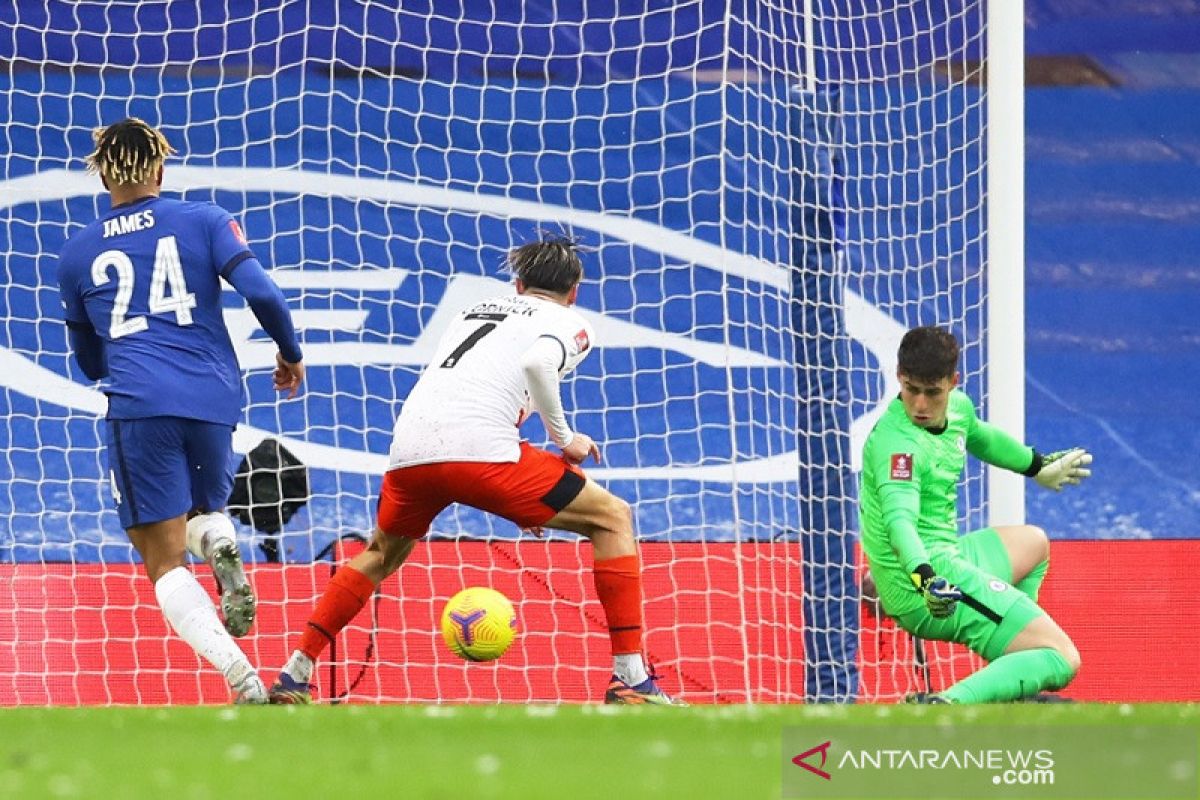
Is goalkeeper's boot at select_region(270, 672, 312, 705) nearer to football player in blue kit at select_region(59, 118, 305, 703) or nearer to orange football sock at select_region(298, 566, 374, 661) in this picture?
orange football sock at select_region(298, 566, 374, 661)

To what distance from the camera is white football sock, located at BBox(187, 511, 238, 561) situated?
592cm

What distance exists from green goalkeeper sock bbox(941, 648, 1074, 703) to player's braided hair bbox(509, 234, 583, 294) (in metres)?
1.83

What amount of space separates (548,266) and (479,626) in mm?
1222

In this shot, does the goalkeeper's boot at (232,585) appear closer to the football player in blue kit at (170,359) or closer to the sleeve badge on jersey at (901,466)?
A: the football player in blue kit at (170,359)

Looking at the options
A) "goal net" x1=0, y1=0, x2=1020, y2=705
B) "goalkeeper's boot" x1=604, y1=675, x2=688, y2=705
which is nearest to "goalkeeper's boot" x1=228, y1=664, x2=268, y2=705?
"goalkeeper's boot" x1=604, y1=675, x2=688, y2=705

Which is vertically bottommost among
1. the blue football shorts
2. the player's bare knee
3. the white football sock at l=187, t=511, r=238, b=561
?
the player's bare knee

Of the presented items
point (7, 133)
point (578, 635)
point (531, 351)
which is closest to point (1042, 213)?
point (578, 635)

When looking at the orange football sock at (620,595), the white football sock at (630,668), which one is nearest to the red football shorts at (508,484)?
the orange football sock at (620,595)

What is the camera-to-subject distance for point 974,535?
650 cm

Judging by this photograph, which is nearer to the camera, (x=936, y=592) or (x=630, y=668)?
(x=936, y=592)

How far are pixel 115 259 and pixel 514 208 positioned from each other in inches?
152

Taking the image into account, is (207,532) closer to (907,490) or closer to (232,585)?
(232,585)

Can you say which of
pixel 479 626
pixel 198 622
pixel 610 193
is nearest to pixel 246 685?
pixel 198 622

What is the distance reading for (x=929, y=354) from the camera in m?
6.20
